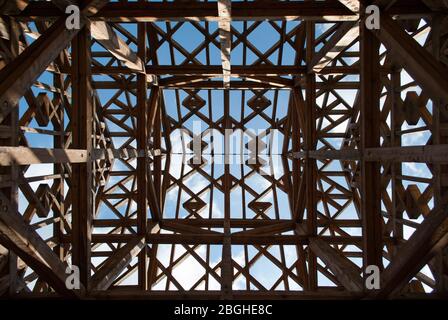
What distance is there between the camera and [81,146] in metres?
6.00

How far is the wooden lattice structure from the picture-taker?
4.99 meters

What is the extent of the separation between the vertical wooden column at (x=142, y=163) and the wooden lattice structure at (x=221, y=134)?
0.13ft

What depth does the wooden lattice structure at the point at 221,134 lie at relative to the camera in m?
4.99

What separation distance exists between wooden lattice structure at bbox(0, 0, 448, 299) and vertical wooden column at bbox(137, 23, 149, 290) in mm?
40

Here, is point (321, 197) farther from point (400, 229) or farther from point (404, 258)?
point (404, 258)

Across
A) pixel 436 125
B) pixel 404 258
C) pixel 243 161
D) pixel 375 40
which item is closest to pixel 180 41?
pixel 243 161

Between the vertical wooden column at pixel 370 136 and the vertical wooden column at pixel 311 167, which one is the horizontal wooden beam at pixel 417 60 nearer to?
the vertical wooden column at pixel 370 136

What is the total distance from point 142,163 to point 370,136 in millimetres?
6630

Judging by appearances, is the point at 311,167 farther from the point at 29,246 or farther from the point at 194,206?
the point at 29,246

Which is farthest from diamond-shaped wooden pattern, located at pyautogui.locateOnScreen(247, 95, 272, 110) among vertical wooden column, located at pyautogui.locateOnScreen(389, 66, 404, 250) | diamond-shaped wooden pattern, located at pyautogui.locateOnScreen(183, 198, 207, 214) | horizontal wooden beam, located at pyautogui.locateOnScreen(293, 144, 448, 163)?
horizontal wooden beam, located at pyautogui.locateOnScreen(293, 144, 448, 163)

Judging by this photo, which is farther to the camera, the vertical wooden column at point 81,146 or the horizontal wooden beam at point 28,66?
the vertical wooden column at point 81,146

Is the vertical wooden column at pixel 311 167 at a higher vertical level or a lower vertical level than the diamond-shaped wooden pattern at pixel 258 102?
lower

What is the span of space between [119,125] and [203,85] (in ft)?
12.6

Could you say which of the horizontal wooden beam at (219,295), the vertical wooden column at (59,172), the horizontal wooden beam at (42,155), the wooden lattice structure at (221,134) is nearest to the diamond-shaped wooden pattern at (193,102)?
the wooden lattice structure at (221,134)
